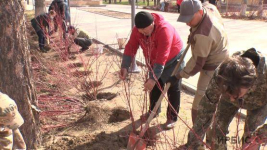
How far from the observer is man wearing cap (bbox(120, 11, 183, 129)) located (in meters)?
2.90

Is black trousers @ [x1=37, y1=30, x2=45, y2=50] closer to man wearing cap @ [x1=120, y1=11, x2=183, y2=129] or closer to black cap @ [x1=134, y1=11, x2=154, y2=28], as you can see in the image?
man wearing cap @ [x1=120, y1=11, x2=183, y2=129]

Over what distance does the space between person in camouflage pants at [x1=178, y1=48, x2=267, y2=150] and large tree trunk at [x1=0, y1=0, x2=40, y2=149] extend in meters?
1.56

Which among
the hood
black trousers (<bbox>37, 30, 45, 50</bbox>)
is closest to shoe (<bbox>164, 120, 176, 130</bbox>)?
the hood

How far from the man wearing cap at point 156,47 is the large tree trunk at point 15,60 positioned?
1110 millimetres

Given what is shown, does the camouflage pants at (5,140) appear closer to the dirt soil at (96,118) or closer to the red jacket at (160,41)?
the dirt soil at (96,118)

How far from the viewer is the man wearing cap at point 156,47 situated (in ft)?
9.51

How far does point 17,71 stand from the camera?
8.14 feet

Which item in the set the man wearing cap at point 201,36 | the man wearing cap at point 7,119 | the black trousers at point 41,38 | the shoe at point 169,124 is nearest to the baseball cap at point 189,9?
the man wearing cap at point 201,36

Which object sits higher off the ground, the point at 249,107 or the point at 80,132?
the point at 249,107

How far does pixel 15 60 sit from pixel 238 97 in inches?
73.2

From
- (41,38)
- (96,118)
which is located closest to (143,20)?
(96,118)

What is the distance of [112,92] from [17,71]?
7.84 feet

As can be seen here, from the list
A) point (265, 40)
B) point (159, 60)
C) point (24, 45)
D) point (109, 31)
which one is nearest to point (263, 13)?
point (265, 40)

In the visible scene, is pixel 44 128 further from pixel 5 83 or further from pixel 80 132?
pixel 5 83
